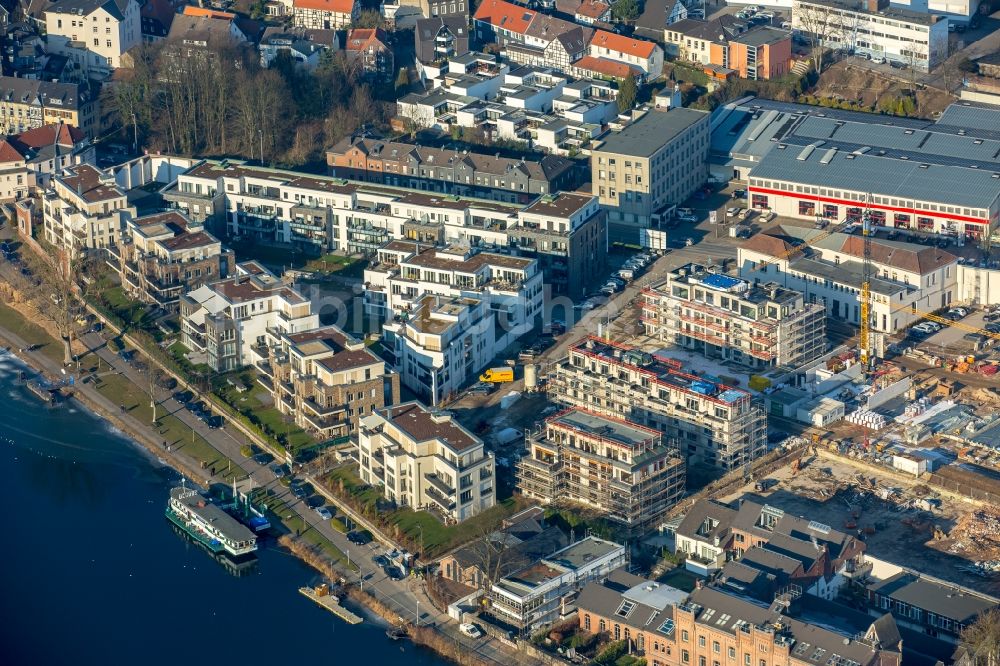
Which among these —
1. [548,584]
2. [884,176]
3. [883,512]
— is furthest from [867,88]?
[548,584]

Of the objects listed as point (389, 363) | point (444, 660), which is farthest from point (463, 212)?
point (444, 660)

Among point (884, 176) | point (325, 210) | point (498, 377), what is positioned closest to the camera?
point (498, 377)

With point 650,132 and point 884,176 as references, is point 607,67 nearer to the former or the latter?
point 650,132

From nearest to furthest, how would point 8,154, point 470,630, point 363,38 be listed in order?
point 470,630 → point 8,154 → point 363,38

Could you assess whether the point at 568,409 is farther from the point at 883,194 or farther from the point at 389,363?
the point at 883,194

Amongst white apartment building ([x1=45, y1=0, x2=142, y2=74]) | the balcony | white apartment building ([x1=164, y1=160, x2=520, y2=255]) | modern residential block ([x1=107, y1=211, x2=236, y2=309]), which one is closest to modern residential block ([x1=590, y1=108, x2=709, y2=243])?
white apartment building ([x1=164, y1=160, x2=520, y2=255])

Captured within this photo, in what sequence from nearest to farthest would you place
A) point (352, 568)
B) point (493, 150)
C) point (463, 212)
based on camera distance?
1. point (352, 568)
2. point (463, 212)
3. point (493, 150)

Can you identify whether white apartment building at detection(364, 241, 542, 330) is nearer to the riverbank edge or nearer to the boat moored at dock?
the riverbank edge
